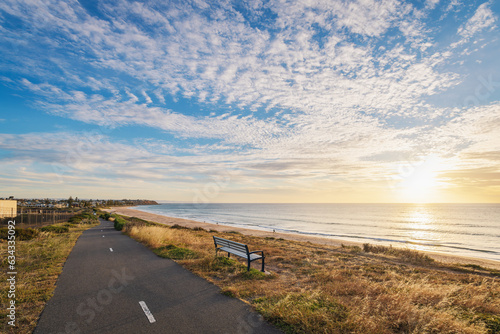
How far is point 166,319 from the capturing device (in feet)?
16.9

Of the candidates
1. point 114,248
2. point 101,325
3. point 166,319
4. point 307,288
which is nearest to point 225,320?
point 166,319

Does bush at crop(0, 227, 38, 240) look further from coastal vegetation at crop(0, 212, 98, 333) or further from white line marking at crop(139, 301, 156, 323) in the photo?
white line marking at crop(139, 301, 156, 323)

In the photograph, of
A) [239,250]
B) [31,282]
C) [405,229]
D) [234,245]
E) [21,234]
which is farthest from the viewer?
[405,229]

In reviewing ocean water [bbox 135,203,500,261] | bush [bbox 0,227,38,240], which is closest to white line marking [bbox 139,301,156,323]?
bush [bbox 0,227,38,240]

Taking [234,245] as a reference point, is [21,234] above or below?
below

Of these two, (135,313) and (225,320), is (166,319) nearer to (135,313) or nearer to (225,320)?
(135,313)

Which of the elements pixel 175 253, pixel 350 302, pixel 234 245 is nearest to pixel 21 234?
pixel 175 253

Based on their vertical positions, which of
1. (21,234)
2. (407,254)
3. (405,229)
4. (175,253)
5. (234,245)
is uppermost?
(234,245)

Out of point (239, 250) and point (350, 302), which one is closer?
point (350, 302)

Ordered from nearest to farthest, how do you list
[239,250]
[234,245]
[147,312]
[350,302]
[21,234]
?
[147,312] → [350,302] → [239,250] → [234,245] → [21,234]

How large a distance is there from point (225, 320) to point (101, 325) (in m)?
2.51

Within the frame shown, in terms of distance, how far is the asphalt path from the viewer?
484 cm

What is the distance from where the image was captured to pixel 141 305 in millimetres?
5887

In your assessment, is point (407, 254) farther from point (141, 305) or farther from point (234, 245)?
point (141, 305)
